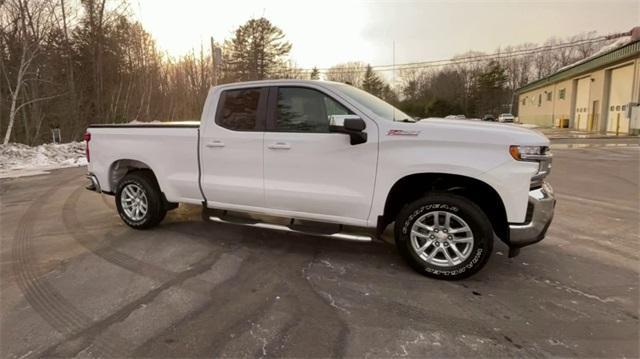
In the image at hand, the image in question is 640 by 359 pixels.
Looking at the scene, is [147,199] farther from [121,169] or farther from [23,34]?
[23,34]

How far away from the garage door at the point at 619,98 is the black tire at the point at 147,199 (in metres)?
33.4

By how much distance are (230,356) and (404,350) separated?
1.22m

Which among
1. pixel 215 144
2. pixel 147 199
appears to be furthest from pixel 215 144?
pixel 147 199

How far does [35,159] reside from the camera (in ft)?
45.9

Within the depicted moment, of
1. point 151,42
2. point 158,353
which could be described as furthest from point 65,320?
point 151,42

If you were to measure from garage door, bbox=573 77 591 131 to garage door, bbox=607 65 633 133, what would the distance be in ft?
14.0

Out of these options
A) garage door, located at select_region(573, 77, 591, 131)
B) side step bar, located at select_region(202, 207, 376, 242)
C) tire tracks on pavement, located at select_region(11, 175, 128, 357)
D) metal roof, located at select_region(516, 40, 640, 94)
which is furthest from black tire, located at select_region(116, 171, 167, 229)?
garage door, located at select_region(573, 77, 591, 131)

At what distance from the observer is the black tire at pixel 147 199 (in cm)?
556

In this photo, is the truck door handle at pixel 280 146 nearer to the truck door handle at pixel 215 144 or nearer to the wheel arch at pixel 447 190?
the truck door handle at pixel 215 144

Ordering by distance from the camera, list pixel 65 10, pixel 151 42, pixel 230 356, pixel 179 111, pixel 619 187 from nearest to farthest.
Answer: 1. pixel 230 356
2. pixel 619 187
3. pixel 65 10
4. pixel 151 42
5. pixel 179 111

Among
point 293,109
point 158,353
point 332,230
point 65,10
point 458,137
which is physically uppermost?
point 65,10

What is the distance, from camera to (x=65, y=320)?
3.28 metres

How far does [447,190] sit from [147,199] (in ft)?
12.9

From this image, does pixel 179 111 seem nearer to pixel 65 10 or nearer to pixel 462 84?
pixel 65 10
